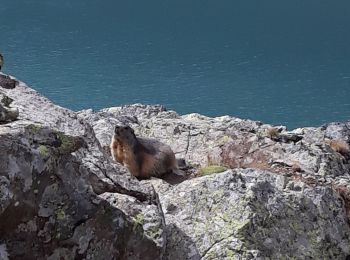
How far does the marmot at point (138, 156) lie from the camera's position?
33.9 feet

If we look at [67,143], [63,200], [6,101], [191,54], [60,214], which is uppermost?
[191,54]

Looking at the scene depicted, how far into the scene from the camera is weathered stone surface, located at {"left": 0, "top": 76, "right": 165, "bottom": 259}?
5.42m

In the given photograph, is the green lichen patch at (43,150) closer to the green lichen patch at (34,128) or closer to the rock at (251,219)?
the green lichen patch at (34,128)

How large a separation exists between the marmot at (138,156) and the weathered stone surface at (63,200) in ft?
12.1

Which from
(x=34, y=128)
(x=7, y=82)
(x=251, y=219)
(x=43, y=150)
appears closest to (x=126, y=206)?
(x=43, y=150)

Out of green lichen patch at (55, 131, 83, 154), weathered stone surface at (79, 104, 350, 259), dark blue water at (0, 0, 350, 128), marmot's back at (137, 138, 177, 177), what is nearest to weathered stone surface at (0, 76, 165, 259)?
green lichen patch at (55, 131, 83, 154)

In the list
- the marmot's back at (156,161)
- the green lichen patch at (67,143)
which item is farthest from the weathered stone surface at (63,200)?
the marmot's back at (156,161)

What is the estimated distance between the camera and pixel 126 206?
6215 millimetres

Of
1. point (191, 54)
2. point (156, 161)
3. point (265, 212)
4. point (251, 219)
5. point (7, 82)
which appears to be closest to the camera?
point (7, 82)

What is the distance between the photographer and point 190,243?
6.88m

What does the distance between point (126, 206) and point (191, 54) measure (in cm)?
4730

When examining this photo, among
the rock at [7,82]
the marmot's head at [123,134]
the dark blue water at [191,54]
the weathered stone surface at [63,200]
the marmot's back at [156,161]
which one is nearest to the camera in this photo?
the weathered stone surface at [63,200]

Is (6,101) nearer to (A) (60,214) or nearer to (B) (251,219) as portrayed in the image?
(A) (60,214)

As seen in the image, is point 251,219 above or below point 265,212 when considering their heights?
below
